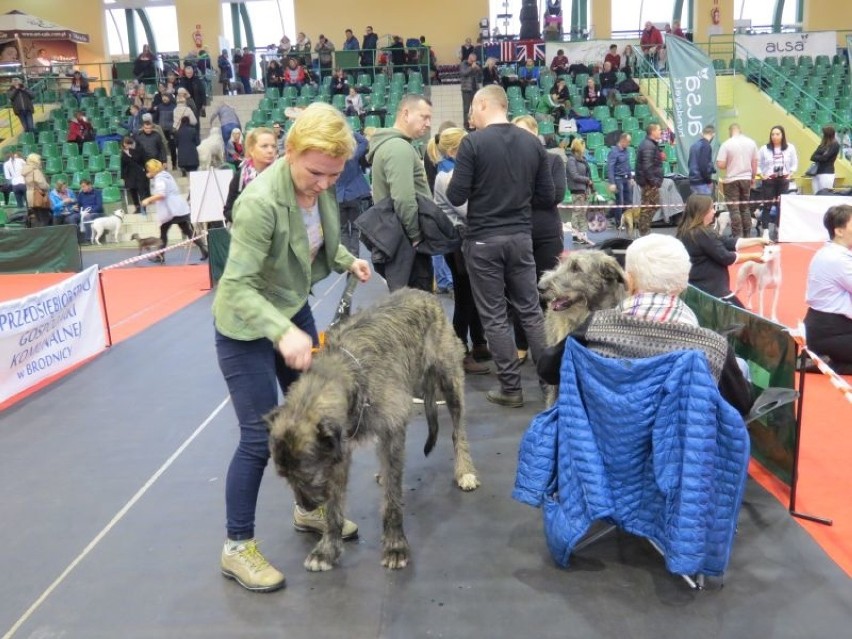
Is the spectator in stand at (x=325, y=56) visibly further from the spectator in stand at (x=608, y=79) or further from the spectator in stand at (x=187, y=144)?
the spectator in stand at (x=608, y=79)

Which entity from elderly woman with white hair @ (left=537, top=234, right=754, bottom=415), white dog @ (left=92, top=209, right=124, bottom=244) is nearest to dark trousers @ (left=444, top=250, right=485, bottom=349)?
elderly woman with white hair @ (left=537, top=234, right=754, bottom=415)

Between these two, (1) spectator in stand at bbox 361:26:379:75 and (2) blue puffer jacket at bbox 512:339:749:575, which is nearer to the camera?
(2) blue puffer jacket at bbox 512:339:749:575

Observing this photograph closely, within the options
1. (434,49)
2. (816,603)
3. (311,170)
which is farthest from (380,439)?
(434,49)

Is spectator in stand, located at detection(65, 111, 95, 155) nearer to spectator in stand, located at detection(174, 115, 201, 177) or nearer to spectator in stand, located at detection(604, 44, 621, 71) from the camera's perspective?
spectator in stand, located at detection(174, 115, 201, 177)

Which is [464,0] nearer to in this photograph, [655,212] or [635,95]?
[635,95]

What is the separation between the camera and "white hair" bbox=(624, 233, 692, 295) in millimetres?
2535

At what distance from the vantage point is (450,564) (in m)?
2.79

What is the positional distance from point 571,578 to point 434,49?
69.0 feet

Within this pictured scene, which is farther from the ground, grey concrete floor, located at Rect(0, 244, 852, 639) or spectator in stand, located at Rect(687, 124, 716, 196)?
spectator in stand, located at Rect(687, 124, 716, 196)

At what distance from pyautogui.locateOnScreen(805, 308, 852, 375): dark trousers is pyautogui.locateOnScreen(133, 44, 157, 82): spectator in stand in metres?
17.6

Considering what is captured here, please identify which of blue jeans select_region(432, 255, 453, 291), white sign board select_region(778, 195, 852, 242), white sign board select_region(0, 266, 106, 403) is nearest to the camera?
white sign board select_region(0, 266, 106, 403)

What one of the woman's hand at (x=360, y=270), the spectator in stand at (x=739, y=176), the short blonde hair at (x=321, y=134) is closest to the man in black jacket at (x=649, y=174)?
the spectator in stand at (x=739, y=176)

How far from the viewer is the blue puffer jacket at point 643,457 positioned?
2.31 meters

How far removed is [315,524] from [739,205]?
9156 millimetres
